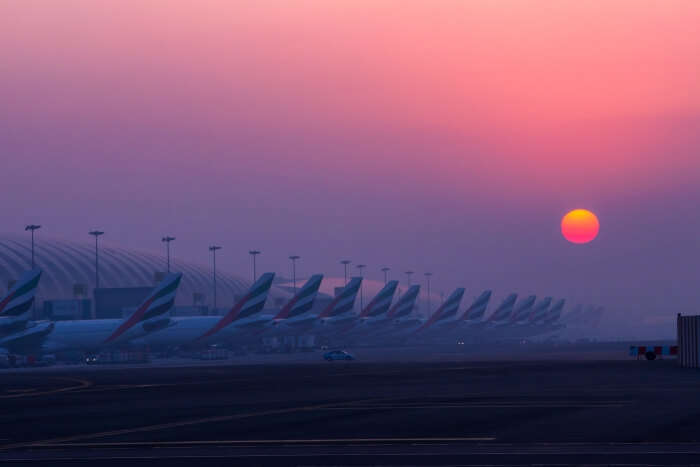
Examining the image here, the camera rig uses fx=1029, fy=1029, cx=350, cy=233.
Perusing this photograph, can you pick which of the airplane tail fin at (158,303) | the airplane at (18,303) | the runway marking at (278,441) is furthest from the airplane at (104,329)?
the runway marking at (278,441)

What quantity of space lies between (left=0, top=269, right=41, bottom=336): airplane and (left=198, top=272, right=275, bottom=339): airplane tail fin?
25.6 metres

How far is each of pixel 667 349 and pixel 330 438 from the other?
198ft

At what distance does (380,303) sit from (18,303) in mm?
85168

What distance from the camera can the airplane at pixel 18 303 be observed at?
323 feet

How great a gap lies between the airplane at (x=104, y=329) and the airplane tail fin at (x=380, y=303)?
62109mm

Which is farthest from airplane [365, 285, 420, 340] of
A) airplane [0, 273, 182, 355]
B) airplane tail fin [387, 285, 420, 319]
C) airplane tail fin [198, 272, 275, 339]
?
airplane [0, 273, 182, 355]

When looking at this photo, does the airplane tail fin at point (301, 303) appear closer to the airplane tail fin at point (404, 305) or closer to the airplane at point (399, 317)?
the airplane at point (399, 317)

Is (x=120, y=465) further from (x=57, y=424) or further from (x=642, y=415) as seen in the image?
(x=642, y=415)

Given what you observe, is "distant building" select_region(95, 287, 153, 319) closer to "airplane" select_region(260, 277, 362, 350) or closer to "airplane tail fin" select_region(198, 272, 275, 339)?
"airplane" select_region(260, 277, 362, 350)

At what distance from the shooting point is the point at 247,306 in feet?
406

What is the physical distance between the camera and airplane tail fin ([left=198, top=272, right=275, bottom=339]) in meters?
121

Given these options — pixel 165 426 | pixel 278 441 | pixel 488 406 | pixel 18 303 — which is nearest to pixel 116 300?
pixel 18 303

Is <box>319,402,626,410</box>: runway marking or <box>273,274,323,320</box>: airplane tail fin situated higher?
<box>273,274,323,320</box>: airplane tail fin

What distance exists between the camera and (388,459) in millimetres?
18766
